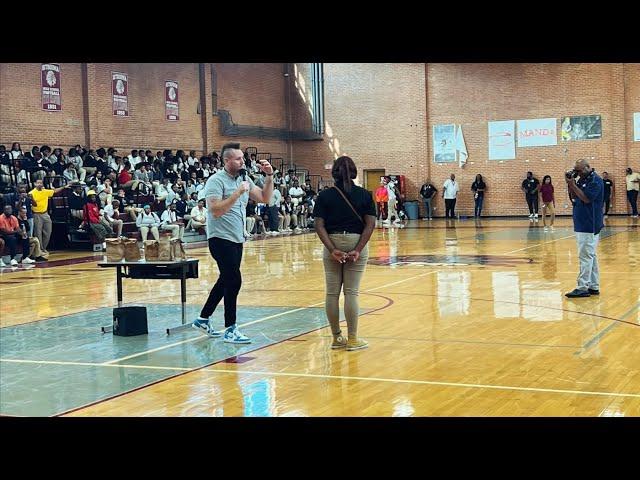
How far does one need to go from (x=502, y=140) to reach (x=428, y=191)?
3777mm

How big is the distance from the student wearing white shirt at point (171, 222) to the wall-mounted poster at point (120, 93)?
6.17 meters

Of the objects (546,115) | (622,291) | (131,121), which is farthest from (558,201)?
(622,291)

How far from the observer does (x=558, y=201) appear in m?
34.5

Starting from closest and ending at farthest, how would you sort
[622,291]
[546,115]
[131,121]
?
[622,291], [131,121], [546,115]

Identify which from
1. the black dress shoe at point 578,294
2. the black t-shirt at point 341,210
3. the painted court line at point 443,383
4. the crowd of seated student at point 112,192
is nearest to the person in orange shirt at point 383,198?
the crowd of seated student at point 112,192

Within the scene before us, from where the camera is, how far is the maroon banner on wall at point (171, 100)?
31.5 metres

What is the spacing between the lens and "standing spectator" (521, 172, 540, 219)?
111 ft

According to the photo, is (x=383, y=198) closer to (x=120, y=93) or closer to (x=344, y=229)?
(x=120, y=93)

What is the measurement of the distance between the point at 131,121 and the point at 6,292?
16.9m

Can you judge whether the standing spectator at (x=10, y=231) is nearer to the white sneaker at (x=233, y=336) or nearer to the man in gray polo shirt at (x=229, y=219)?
the white sneaker at (x=233, y=336)

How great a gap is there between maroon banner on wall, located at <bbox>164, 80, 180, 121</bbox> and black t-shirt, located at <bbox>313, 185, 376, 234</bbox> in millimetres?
24543

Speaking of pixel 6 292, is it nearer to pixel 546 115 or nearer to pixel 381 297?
pixel 381 297

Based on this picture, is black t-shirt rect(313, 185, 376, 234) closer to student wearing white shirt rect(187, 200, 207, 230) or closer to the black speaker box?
the black speaker box

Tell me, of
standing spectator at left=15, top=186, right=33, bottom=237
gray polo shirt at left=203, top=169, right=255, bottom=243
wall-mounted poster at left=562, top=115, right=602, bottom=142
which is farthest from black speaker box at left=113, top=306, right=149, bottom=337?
wall-mounted poster at left=562, top=115, right=602, bottom=142
